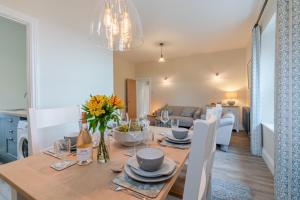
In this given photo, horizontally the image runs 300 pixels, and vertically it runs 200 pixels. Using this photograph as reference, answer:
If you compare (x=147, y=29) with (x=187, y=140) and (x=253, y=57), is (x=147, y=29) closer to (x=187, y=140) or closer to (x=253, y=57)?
(x=253, y=57)

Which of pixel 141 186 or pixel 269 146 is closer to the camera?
pixel 141 186

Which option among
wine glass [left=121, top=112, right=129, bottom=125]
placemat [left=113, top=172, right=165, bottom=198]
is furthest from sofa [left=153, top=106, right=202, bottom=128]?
placemat [left=113, top=172, right=165, bottom=198]

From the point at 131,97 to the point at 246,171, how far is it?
5029 mm

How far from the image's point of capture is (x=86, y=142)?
3.07 feet

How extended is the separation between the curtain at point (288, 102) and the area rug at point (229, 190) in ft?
1.29

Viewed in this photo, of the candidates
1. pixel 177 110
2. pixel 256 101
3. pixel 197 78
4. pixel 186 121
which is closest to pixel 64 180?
pixel 256 101

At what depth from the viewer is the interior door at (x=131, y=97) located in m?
6.52

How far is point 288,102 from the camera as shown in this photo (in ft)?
4.59

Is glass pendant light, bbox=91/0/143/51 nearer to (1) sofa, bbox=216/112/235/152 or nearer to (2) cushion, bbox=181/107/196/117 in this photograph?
(1) sofa, bbox=216/112/235/152

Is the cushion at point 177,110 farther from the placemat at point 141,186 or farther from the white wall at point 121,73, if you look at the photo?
the placemat at point 141,186

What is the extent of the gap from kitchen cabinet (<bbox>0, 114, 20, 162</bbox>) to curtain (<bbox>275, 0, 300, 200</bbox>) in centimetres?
329

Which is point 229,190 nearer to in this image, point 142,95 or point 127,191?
point 127,191

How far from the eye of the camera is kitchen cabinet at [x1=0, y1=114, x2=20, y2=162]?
241 centimetres

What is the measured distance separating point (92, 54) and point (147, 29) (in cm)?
159
